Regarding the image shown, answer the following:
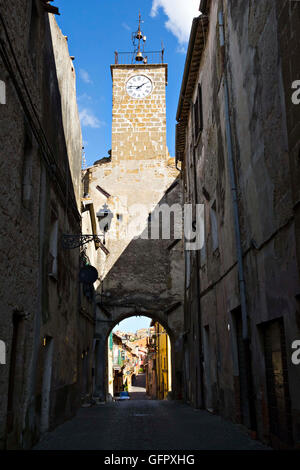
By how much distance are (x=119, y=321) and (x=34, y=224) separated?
43.5 ft

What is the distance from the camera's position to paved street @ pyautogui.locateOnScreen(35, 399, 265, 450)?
688 centimetres

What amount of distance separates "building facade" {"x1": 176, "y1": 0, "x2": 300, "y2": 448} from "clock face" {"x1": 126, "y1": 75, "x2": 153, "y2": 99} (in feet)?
35.6

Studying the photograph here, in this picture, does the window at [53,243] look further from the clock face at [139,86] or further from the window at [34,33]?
the clock face at [139,86]

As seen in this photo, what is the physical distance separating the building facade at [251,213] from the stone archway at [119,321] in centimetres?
606

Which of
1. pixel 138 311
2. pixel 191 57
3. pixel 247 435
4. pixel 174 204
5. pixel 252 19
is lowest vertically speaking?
pixel 247 435

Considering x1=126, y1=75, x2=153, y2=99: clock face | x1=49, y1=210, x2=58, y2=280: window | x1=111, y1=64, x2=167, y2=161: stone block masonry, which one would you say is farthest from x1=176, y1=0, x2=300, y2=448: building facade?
x1=126, y1=75, x2=153, y2=99: clock face

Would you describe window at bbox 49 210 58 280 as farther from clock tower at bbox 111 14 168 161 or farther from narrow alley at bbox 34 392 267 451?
clock tower at bbox 111 14 168 161

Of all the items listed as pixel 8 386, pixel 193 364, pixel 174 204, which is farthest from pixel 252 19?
pixel 174 204

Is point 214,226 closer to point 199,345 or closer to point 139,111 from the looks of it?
point 199,345

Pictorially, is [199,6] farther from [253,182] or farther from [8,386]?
[8,386]

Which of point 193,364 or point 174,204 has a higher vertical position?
point 174,204

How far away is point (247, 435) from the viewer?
763cm
